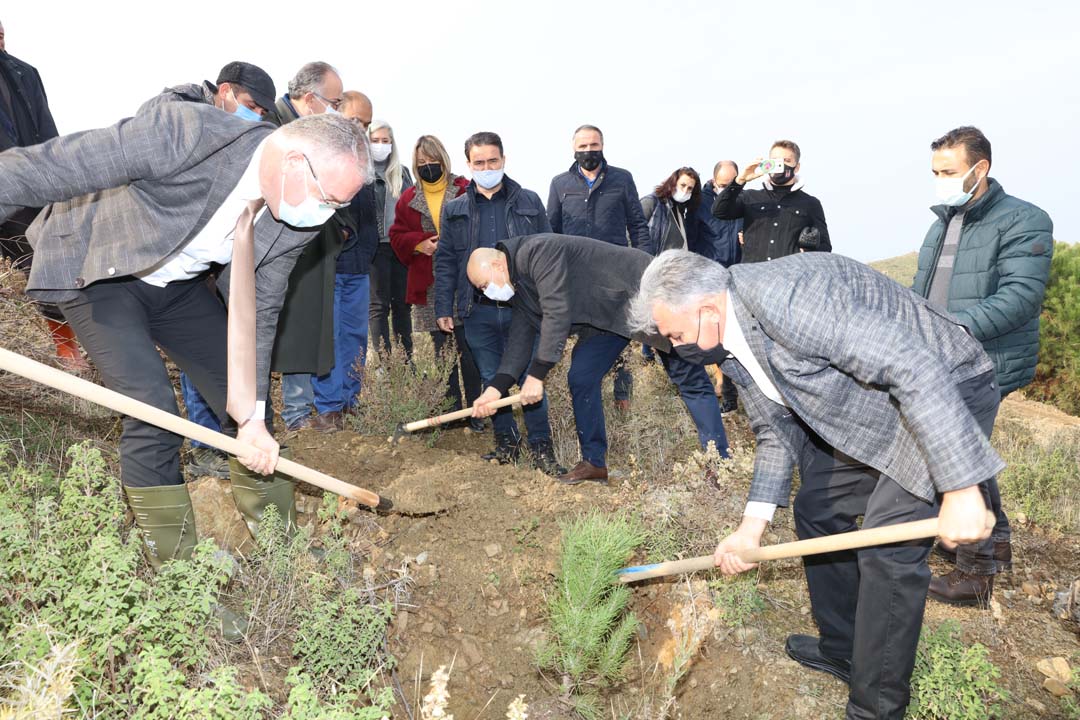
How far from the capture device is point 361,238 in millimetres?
5496

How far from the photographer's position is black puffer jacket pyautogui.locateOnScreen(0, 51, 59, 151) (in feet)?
14.8

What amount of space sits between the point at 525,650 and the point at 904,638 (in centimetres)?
161

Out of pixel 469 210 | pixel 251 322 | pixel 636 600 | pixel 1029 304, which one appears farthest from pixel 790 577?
pixel 469 210

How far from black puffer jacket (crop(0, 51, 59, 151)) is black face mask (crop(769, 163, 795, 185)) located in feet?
17.5

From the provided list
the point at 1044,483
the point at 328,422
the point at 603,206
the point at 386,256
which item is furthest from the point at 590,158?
the point at 1044,483

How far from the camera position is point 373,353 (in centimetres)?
620

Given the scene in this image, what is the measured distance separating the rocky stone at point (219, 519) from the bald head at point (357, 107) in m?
2.99

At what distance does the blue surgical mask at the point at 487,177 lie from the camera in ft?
17.6

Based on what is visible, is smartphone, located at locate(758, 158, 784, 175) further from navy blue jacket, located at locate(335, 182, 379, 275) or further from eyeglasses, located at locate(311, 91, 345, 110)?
A: eyeglasses, located at locate(311, 91, 345, 110)

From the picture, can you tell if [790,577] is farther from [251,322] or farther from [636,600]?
[251,322]

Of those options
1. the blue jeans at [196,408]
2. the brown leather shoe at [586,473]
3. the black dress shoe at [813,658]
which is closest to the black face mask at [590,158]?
the brown leather shoe at [586,473]

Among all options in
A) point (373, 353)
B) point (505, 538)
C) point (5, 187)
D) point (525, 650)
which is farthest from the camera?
point (373, 353)

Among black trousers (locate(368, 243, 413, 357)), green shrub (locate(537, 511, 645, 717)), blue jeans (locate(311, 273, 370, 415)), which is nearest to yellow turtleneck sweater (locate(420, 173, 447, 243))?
black trousers (locate(368, 243, 413, 357))

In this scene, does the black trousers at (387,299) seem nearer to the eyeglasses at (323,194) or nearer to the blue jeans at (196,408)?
the blue jeans at (196,408)
